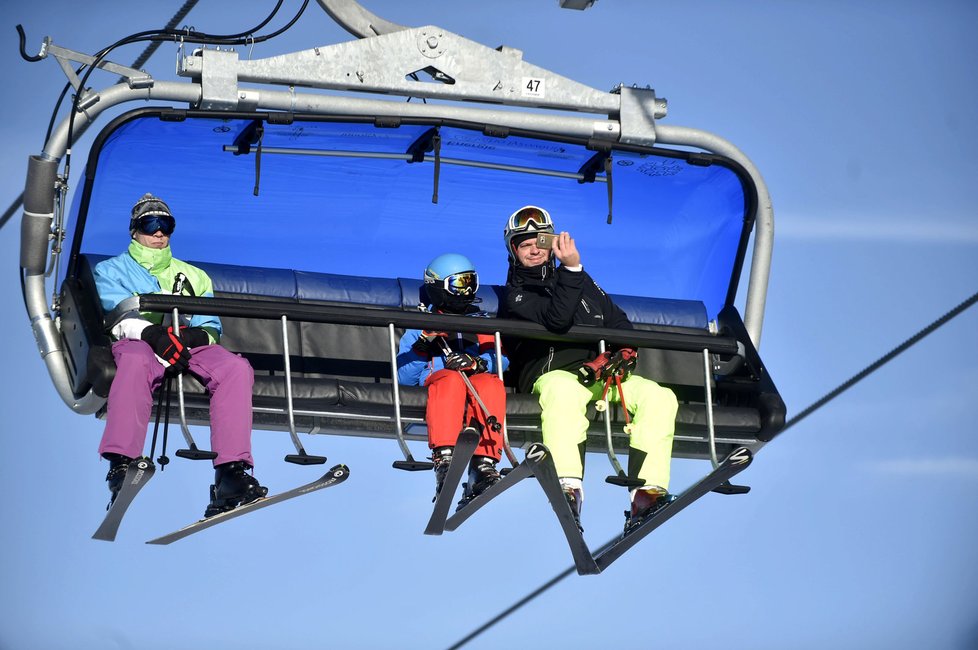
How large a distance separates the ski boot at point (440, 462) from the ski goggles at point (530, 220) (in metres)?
1.36

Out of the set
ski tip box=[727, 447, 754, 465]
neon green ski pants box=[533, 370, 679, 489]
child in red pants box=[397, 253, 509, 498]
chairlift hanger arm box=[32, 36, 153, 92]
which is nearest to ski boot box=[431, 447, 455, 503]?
child in red pants box=[397, 253, 509, 498]

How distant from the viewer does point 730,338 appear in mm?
10977

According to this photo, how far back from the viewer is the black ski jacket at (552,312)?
10547mm

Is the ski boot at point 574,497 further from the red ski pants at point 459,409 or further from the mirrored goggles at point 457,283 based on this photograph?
the mirrored goggles at point 457,283

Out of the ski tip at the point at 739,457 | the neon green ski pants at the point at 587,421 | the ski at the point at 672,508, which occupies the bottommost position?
→ the ski at the point at 672,508

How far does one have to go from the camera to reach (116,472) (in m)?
10.2

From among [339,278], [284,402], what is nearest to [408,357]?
[284,402]

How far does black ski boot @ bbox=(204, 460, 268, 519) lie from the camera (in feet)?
33.6

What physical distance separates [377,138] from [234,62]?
89cm

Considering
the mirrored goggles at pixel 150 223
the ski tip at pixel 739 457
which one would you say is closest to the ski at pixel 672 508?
the ski tip at pixel 739 457

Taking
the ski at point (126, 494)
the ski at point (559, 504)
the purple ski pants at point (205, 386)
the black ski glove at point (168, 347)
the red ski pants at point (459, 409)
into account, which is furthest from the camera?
the red ski pants at point (459, 409)

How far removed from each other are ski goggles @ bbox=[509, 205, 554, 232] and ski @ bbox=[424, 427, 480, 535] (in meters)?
1.34

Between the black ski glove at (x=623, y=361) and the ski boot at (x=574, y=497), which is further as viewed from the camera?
the black ski glove at (x=623, y=361)

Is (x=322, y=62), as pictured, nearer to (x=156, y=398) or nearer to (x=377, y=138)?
(x=377, y=138)
